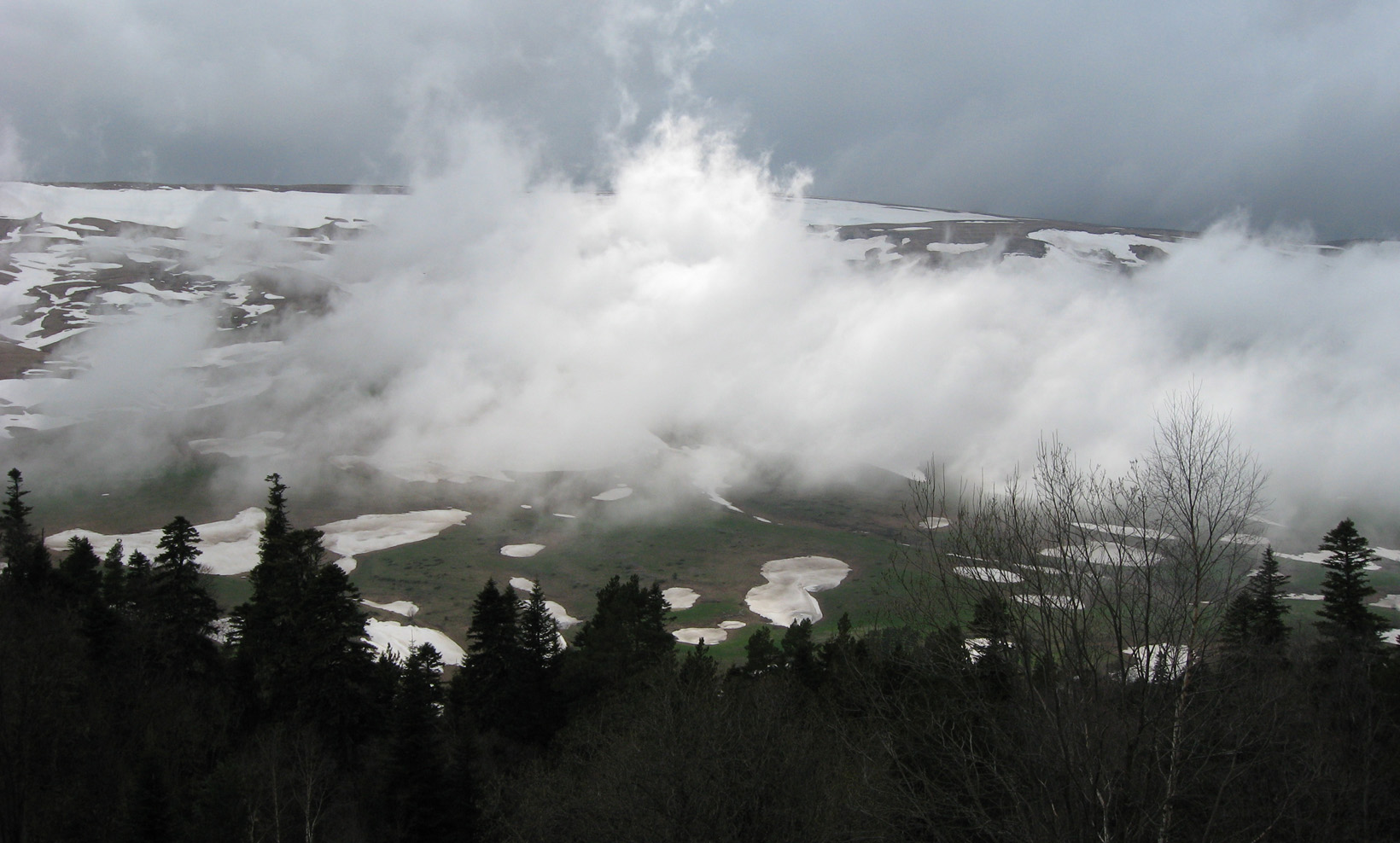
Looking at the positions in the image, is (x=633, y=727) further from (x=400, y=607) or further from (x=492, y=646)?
(x=400, y=607)

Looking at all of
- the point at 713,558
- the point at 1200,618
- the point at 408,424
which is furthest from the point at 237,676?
the point at 408,424

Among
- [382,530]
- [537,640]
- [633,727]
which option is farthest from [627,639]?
[382,530]

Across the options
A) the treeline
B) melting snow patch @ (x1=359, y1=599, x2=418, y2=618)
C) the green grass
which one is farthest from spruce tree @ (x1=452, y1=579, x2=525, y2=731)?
melting snow patch @ (x1=359, y1=599, x2=418, y2=618)

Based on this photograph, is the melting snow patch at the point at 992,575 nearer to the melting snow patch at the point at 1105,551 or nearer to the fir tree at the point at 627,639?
the melting snow patch at the point at 1105,551

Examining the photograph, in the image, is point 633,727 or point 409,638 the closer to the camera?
point 633,727

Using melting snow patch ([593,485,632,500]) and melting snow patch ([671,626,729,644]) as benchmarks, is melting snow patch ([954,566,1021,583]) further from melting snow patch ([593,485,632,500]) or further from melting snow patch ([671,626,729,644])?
melting snow patch ([593,485,632,500])
